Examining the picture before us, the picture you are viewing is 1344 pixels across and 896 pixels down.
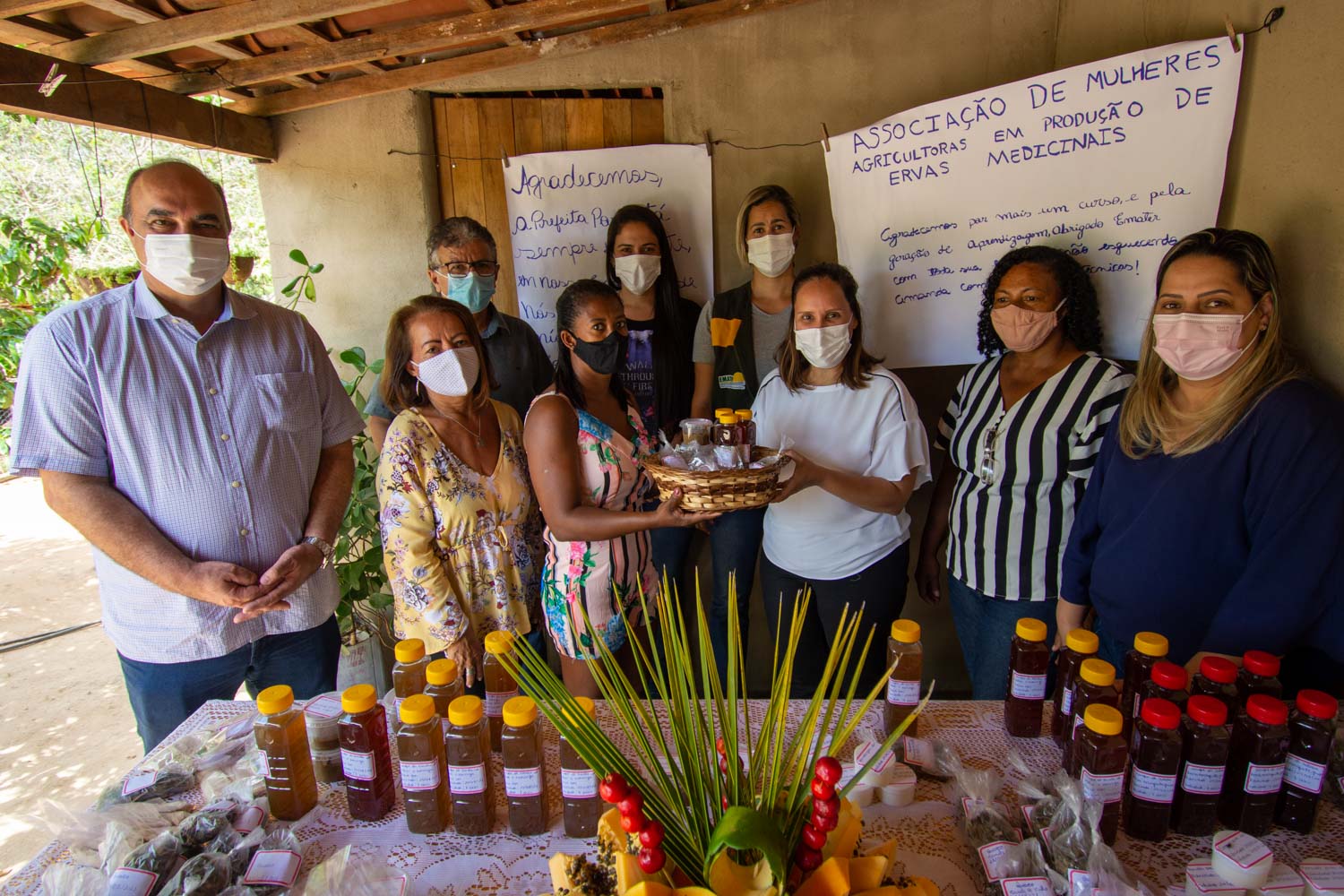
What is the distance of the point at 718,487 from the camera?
1739mm

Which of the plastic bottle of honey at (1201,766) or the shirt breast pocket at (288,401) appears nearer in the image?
the plastic bottle of honey at (1201,766)

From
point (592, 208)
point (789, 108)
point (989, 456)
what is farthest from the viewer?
point (592, 208)

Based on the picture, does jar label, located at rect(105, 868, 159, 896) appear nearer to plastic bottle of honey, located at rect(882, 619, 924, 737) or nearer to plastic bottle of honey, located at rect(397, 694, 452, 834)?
plastic bottle of honey, located at rect(397, 694, 452, 834)

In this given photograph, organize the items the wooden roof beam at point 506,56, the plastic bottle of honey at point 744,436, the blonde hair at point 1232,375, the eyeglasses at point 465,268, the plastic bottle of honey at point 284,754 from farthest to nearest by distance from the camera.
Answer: the wooden roof beam at point 506,56 < the eyeglasses at point 465,268 < the plastic bottle of honey at point 744,436 < the blonde hair at point 1232,375 < the plastic bottle of honey at point 284,754

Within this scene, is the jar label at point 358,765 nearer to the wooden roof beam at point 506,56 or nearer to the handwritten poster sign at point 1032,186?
the handwritten poster sign at point 1032,186

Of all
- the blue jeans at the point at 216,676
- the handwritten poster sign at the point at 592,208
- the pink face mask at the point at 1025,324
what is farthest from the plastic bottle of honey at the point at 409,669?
the handwritten poster sign at the point at 592,208

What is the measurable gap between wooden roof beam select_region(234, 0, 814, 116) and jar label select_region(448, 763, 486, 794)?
9.39 ft

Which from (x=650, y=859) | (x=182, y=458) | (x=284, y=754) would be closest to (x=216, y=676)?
(x=182, y=458)

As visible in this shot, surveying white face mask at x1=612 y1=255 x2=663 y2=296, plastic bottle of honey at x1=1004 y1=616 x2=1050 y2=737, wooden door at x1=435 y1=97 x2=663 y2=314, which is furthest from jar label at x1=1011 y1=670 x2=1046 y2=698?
wooden door at x1=435 y1=97 x2=663 y2=314

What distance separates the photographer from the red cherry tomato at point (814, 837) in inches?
34.3

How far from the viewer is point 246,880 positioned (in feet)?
3.55

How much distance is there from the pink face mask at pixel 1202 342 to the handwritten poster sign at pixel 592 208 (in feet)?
6.21

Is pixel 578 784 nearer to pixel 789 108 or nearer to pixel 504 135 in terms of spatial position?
pixel 789 108

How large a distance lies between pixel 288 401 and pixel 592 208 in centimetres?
168
